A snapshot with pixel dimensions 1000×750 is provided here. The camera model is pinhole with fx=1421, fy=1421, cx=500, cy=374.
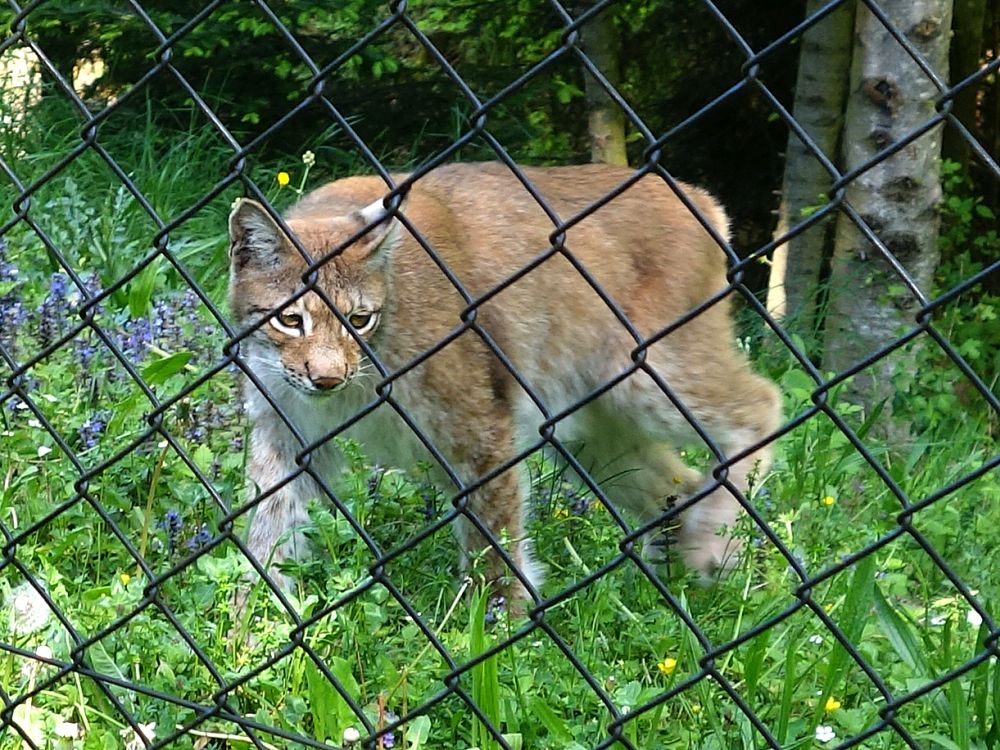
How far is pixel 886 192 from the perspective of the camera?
592cm

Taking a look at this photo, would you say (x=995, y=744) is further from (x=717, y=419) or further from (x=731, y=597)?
(x=717, y=419)

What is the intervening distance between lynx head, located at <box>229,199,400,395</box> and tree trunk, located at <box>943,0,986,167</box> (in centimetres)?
519

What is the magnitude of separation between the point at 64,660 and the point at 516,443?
1.79 meters

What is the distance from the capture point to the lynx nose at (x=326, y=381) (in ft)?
13.2

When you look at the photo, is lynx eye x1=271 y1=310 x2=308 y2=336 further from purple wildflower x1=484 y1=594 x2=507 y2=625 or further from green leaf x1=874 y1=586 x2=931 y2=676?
green leaf x1=874 y1=586 x2=931 y2=676

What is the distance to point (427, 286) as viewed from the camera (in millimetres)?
4473

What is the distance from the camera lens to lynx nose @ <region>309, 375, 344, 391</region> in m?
4.01

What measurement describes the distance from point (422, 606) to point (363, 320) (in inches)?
34.6

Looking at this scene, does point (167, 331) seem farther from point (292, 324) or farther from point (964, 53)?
point (964, 53)

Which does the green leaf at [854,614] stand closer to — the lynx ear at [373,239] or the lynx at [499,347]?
the lynx at [499,347]

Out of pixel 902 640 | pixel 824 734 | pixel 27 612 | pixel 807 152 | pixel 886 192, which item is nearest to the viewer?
pixel 824 734

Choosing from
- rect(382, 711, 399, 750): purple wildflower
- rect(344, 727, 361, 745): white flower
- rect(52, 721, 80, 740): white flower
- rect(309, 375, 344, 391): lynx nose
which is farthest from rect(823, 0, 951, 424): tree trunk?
rect(52, 721, 80, 740): white flower

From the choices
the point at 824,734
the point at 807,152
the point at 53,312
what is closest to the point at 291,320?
the point at 53,312

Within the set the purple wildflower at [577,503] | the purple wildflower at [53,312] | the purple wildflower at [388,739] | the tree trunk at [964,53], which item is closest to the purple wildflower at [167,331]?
the purple wildflower at [53,312]
